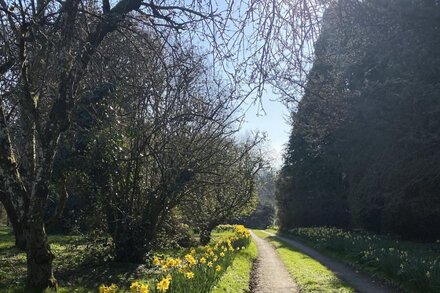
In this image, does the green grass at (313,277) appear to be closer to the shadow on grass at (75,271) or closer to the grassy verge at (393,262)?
the grassy verge at (393,262)

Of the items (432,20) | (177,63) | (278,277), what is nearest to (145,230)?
(278,277)

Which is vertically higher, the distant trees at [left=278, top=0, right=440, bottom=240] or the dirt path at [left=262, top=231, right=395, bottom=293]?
the distant trees at [left=278, top=0, right=440, bottom=240]

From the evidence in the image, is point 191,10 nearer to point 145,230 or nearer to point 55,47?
point 55,47

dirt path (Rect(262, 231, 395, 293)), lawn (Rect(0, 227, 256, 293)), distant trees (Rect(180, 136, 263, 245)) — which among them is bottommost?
dirt path (Rect(262, 231, 395, 293))

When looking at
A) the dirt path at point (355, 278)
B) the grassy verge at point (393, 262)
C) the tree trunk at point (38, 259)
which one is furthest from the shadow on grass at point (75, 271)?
the grassy verge at point (393, 262)

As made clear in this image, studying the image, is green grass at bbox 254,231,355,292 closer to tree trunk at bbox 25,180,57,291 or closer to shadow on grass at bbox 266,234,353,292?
shadow on grass at bbox 266,234,353,292

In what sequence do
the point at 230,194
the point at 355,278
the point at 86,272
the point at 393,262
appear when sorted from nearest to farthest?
the point at 86,272 < the point at 393,262 < the point at 355,278 < the point at 230,194

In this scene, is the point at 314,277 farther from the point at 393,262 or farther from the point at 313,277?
the point at 393,262

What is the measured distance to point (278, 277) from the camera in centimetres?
1434

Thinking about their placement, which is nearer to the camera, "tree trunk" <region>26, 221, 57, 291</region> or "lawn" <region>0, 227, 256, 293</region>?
"tree trunk" <region>26, 221, 57, 291</region>

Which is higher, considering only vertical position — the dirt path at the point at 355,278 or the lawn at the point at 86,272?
the lawn at the point at 86,272

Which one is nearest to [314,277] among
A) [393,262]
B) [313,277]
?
[313,277]

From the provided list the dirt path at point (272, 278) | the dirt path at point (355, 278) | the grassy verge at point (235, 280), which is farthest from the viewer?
the dirt path at point (355, 278)

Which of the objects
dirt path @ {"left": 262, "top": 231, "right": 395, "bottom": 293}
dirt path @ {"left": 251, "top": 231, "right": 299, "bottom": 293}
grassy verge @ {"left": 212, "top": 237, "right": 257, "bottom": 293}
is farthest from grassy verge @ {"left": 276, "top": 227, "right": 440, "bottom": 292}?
grassy verge @ {"left": 212, "top": 237, "right": 257, "bottom": 293}
